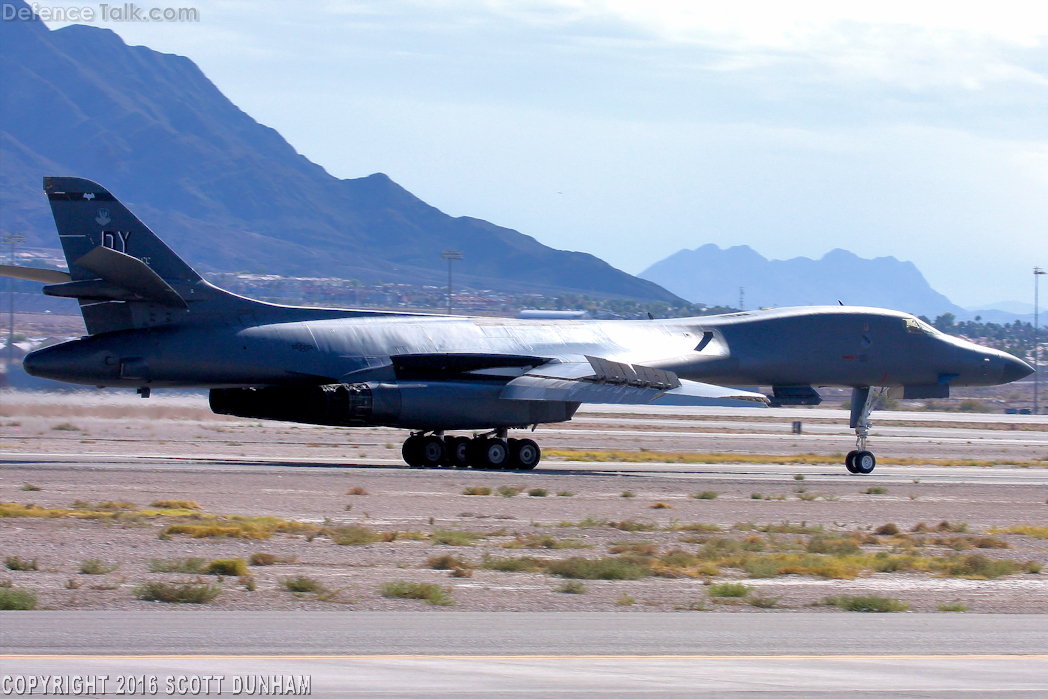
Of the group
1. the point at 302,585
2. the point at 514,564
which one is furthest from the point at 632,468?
the point at 302,585

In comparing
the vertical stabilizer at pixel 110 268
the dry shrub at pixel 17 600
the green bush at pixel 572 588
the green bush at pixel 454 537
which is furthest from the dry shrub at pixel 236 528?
the vertical stabilizer at pixel 110 268

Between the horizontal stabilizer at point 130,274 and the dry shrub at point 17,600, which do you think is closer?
the dry shrub at point 17,600

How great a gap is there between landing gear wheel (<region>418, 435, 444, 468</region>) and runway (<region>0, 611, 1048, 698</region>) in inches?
704

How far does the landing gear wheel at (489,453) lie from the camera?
92.7 ft

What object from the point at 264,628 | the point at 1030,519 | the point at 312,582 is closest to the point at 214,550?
the point at 312,582

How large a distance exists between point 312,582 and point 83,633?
10.0 ft

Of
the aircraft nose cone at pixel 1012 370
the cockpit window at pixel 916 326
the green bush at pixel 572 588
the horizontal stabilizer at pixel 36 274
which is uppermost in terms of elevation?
the horizontal stabilizer at pixel 36 274

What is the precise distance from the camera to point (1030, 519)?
21250 mm

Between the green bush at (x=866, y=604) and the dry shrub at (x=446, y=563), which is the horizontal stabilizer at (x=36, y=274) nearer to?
the dry shrub at (x=446, y=563)

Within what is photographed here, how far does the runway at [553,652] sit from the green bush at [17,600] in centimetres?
31

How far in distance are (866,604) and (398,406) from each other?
16105 mm

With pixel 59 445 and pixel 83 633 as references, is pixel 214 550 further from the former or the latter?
pixel 59 445

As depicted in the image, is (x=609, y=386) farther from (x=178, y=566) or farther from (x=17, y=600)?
(x=17, y=600)

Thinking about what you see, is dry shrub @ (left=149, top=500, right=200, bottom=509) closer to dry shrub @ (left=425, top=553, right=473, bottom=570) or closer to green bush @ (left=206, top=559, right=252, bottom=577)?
green bush @ (left=206, top=559, right=252, bottom=577)
